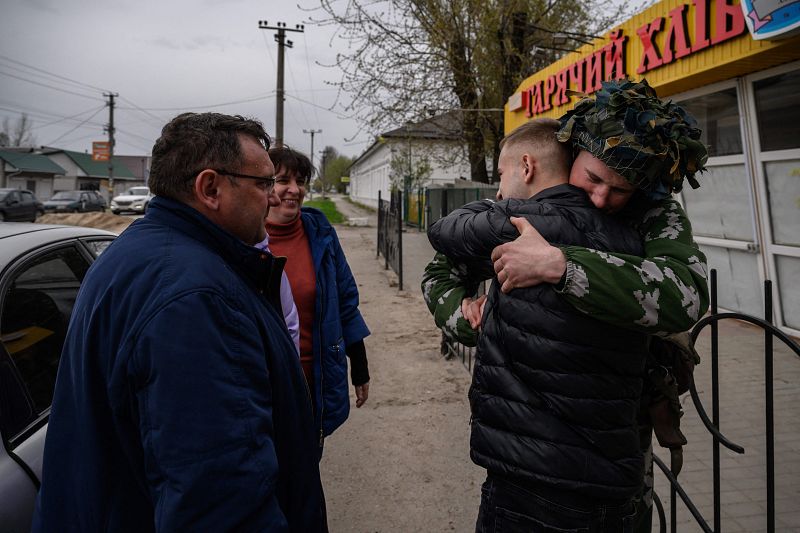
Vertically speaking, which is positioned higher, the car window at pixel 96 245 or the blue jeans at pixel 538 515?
the car window at pixel 96 245

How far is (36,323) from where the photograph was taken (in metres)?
2.07

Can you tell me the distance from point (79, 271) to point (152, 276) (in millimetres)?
1749

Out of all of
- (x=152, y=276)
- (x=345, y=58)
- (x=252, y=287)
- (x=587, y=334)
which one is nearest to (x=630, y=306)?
(x=587, y=334)

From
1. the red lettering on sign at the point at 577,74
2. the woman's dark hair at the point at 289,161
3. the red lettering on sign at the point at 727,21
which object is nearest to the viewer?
the woman's dark hair at the point at 289,161

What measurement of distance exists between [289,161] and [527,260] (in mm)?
1761

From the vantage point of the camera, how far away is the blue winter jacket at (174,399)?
1.05 meters

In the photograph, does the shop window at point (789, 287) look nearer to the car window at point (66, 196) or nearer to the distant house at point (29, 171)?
the car window at point (66, 196)

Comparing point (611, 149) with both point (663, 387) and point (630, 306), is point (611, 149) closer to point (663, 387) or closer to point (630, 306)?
point (630, 306)

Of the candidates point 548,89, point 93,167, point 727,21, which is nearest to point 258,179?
point 727,21

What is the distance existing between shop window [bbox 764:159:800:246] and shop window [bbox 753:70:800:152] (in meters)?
0.23

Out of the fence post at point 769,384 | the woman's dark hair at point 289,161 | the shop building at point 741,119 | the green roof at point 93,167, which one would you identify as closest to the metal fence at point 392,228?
the shop building at point 741,119

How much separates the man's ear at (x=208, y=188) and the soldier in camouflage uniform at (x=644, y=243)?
0.72 meters

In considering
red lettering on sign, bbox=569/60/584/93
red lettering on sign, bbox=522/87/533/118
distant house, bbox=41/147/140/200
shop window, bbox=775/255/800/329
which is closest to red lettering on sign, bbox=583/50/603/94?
red lettering on sign, bbox=569/60/584/93

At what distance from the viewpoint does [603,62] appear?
8422 millimetres
